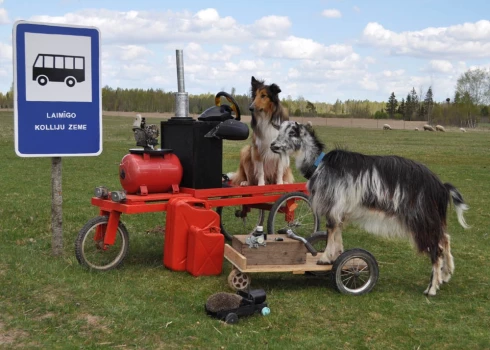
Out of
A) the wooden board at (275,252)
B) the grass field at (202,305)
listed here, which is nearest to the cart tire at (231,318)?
the grass field at (202,305)

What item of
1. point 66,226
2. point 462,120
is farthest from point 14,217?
point 462,120

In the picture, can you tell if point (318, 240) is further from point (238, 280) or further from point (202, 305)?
point (202, 305)

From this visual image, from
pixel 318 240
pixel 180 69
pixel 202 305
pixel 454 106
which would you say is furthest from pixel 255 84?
pixel 454 106

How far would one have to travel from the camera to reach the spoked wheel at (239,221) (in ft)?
29.5

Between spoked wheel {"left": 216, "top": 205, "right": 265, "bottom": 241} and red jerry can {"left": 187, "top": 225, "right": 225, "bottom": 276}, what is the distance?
214cm

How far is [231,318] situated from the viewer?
528 cm

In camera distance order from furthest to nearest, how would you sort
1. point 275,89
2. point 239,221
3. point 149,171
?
point 239,221 → point 275,89 → point 149,171

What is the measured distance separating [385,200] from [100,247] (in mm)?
3188

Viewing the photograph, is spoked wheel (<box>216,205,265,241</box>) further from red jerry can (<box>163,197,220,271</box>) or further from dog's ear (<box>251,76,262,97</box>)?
red jerry can (<box>163,197,220,271</box>)

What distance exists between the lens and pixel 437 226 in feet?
20.7

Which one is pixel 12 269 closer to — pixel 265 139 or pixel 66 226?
pixel 66 226

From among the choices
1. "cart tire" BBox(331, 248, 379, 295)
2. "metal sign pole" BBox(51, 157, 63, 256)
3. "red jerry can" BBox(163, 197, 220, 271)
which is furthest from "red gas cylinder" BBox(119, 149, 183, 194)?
"cart tire" BBox(331, 248, 379, 295)

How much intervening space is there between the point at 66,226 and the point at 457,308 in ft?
18.9

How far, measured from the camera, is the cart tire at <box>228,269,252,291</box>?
621cm
